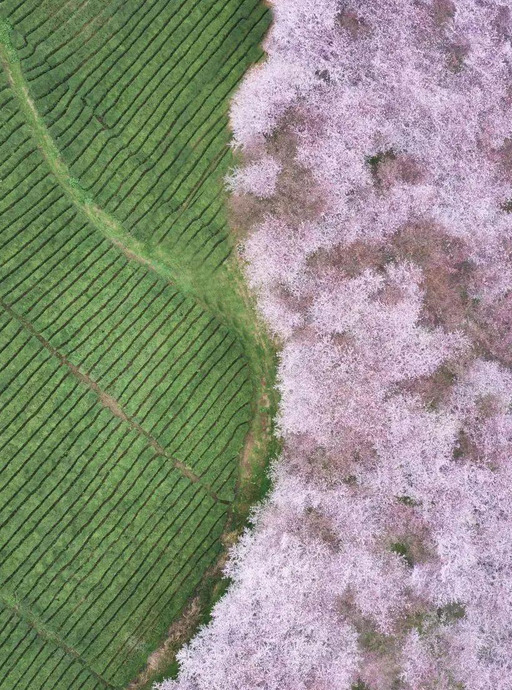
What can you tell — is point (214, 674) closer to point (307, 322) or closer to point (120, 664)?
point (120, 664)

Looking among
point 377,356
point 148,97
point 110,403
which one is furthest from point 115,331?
point 377,356

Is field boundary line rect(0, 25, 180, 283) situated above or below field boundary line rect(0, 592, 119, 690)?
above

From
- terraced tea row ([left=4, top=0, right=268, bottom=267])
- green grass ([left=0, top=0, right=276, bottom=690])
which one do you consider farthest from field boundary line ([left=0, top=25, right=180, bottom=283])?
terraced tea row ([left=4, top=0, right=268, bottom=267])

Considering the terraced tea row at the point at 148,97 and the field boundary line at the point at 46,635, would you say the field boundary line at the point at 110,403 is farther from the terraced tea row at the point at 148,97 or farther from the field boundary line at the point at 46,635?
the field boundary line at the point at 46,635

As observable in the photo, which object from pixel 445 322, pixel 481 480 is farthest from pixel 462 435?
pixel 445 322

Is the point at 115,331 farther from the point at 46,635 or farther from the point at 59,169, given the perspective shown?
the point at 46,635

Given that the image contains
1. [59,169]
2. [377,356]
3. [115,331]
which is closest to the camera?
[377,356]

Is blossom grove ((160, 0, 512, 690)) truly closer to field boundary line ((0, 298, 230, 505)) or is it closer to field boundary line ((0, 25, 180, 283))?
field boundary line ((0, 298, 230, 505))
